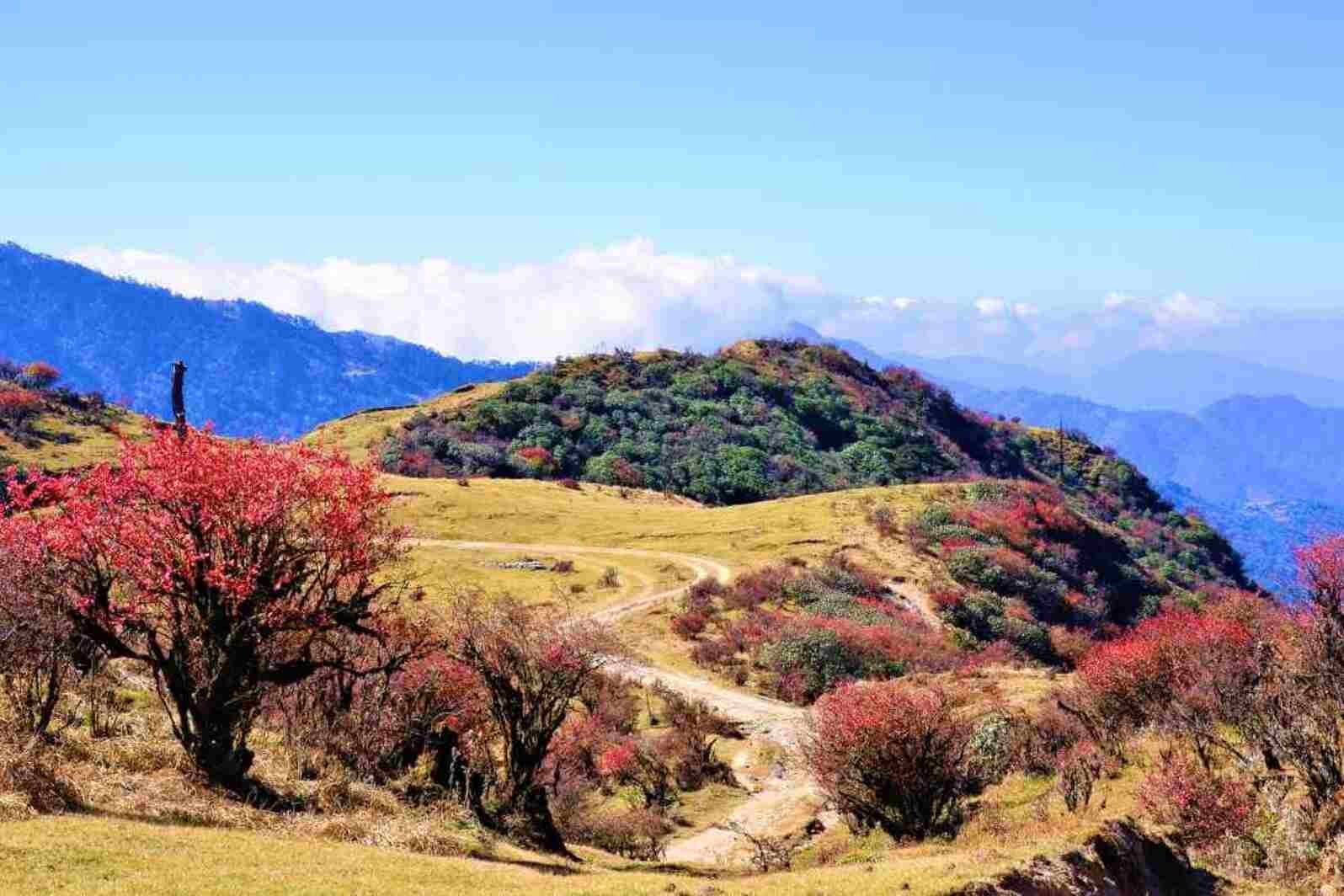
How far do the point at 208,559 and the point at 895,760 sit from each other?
48.9 feet

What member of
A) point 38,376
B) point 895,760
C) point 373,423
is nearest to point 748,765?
point 895,760

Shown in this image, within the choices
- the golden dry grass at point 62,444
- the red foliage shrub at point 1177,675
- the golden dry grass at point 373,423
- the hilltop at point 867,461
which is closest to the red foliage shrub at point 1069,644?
the hilltop at point 867,461

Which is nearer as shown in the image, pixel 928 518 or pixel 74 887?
pixel 74 887

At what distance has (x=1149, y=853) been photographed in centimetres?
2019

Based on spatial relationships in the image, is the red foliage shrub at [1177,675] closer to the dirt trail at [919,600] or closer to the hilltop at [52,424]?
the dirt trail at [919,600]

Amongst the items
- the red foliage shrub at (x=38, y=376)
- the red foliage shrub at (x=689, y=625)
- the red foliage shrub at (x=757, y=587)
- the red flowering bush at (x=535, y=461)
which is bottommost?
the red foliage shrub at (x=689, y=625)

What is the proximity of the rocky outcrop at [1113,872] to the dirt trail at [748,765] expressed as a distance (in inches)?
347

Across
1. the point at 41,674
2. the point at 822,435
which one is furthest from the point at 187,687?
the point at 822,435

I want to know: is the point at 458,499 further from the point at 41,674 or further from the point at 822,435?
the point at 822,435

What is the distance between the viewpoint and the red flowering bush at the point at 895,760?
24047mm

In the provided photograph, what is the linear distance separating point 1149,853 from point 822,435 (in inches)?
4650

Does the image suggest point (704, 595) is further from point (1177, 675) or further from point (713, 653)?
point (1177, 675)

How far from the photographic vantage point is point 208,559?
20234mm

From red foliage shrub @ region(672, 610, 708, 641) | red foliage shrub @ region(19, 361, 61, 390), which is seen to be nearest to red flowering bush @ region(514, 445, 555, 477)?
red foliage shrub @ region(19, 361, 61, 390)
